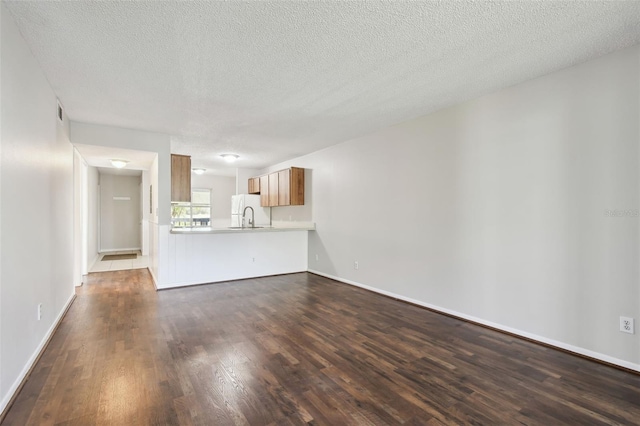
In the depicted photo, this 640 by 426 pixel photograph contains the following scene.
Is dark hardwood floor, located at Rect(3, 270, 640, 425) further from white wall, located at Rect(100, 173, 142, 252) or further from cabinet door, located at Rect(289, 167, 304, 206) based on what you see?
white wall, located at Rect(100, 173, 142, 252)

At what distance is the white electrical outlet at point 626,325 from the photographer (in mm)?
2371

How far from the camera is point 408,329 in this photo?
10.6 feet

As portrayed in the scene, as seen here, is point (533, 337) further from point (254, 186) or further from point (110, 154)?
point (254, 186)

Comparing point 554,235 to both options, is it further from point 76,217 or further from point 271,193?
point 76,217

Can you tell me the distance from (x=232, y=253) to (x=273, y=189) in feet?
6.74

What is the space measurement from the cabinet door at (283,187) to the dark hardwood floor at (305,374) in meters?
3.20

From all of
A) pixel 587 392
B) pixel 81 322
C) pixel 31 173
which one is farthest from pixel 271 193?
pixel 587 392

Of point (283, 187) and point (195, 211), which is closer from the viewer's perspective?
point (283, 187)

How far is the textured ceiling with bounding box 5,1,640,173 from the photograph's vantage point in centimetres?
197

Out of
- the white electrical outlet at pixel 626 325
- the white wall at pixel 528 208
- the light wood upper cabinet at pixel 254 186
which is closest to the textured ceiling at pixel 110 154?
the light wood upper cabinet at pixel 254 186

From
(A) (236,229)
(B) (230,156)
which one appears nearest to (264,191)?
(B) (230,156)

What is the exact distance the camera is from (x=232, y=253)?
554 cm

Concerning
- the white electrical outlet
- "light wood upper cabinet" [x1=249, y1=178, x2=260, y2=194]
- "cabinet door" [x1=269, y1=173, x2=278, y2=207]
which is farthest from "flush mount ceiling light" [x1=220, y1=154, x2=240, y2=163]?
the white electrical outlet

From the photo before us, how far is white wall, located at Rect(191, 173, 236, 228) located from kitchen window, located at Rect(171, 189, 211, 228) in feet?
0.50
